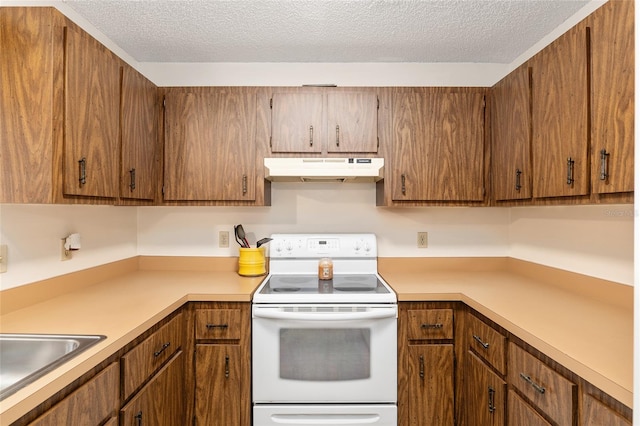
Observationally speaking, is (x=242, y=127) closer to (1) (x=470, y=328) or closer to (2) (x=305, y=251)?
(2) (x=305, y=251)

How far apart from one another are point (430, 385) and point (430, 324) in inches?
12.1

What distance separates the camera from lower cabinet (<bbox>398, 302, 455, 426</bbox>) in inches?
71.7

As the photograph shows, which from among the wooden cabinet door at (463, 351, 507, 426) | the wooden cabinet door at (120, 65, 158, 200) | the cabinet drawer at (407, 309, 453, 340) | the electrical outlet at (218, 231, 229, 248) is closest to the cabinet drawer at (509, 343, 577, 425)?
the wooden cabinet door at (463, 351, 507, 426)

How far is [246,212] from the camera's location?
97.0 inches

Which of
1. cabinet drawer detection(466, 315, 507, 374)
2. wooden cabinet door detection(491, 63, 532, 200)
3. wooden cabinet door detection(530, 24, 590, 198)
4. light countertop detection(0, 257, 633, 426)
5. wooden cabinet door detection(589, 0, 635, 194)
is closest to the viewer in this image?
light countertop detection(0, 257, 633, 426)

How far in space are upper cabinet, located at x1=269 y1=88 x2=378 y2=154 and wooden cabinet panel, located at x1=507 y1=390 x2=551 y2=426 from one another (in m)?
1.39

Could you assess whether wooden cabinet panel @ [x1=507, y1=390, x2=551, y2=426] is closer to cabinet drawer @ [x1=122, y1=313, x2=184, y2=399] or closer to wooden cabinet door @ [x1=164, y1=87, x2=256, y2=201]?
cabinet drawer @ [x1=122, y1=313, x2=184, y2=399]

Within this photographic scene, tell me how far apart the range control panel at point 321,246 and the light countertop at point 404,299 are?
0.62 feet

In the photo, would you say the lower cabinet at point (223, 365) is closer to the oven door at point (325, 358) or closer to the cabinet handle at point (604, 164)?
the oven door at point (325, 358)

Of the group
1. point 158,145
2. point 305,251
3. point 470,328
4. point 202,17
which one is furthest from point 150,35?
point 470,328

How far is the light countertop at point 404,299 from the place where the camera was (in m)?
1.01

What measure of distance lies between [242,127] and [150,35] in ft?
2.37

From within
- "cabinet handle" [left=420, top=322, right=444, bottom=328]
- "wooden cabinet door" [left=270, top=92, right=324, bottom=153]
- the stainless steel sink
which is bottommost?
"cabinet handle" [left=420, top=322, right=444, bottom=328]

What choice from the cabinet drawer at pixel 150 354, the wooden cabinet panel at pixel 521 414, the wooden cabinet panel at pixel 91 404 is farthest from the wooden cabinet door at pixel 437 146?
the wooden cabinet panel at pixel 91 404
